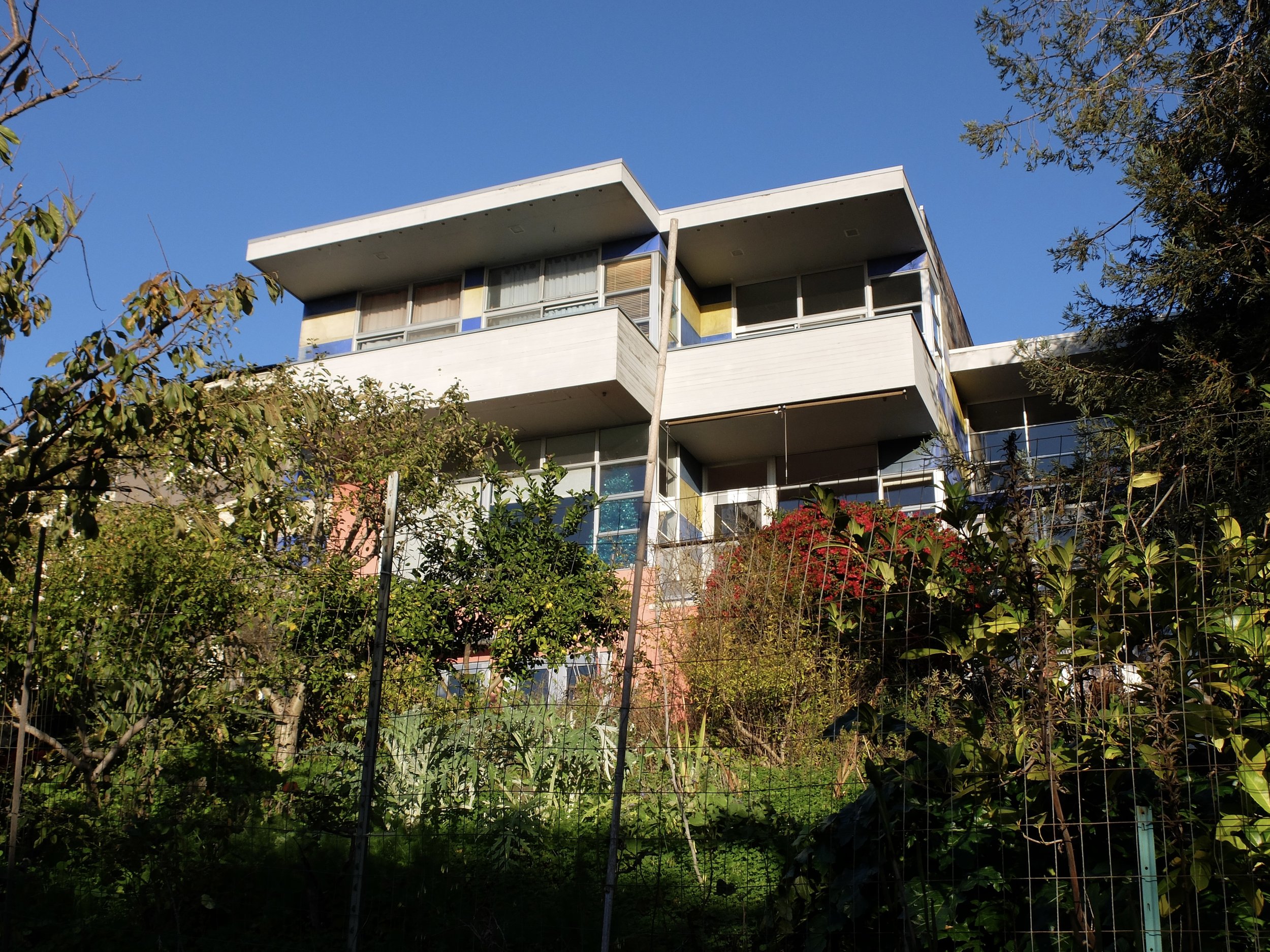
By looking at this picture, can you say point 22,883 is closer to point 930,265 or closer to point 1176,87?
point 1176,87

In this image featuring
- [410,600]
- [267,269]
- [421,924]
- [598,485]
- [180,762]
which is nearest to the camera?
[421,924]

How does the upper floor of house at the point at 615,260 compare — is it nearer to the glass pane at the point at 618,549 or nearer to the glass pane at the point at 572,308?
the glass pane at the point at 572,308

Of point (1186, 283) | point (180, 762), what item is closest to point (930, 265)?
point (1186, 283)

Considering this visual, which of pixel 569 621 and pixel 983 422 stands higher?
pixel 983 422

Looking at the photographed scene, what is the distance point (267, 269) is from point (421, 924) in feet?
45.6

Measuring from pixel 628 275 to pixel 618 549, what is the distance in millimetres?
4948

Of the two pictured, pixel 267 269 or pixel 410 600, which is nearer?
pixel 410 600

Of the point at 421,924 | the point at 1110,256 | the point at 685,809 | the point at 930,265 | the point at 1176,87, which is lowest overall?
the point at 421,924

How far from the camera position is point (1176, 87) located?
9.75 m

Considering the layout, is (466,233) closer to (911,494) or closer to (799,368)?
(799,368)

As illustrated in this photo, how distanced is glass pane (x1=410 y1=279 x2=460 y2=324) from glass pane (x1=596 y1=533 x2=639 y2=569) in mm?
5060

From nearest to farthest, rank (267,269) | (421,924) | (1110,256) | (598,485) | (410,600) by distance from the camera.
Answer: (421,924), (410,600), (1110,256), (598,485), (267,269)

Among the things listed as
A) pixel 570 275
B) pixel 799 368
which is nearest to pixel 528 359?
pixel 570 275

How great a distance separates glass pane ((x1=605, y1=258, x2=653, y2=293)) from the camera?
16047mm
